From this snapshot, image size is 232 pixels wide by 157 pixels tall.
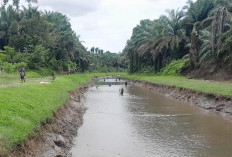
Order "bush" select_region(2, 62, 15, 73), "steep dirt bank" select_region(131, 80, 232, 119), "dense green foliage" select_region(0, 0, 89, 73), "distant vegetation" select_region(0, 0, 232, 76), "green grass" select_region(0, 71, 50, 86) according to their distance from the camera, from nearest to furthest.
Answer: "steep dirt bank" select_region(131, 80, 232, 119), "green grass" select_region(0, 71, 50, 86), "bush" select_region(2, 62, 15, 73), "distant vegetation" select_region(0, 0, 232, 76), "dense green foliage" select_region(0, 0, 89, 73)

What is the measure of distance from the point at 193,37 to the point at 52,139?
33.5 metres

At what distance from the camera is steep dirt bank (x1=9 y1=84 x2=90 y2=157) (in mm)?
8625

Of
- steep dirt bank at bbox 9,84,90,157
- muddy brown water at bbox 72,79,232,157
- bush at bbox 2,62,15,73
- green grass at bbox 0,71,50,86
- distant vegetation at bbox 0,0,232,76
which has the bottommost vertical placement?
muddy brown water at bbox 72,79,232,157

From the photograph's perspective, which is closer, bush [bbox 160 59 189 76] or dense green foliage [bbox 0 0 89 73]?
dense green foliage [bbox 0 0 89 73]

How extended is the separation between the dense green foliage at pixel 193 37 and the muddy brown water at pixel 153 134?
1374cm

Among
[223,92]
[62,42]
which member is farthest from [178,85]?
[62,42]

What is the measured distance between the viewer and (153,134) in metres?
13.9

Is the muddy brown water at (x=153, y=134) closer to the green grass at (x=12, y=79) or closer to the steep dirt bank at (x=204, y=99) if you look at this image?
the steep dirt bank at (x=204, y=99)

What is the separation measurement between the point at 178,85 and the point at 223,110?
11113 mm

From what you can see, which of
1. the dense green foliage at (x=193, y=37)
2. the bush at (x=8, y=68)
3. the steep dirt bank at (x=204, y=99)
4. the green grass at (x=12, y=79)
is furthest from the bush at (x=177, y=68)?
the bush at (x=8, y=68)

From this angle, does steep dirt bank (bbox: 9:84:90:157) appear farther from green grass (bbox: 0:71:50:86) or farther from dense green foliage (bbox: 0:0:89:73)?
dense green foliage (bbox: 0:0:89:73)

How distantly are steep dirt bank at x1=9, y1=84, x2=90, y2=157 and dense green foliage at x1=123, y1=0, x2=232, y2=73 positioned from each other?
68.8 feet

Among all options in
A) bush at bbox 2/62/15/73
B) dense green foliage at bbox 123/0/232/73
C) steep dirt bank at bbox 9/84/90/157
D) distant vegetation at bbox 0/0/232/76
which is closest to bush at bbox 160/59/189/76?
distant vegetation at bbox 0/0/232/76

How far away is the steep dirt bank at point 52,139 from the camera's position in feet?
28.3
